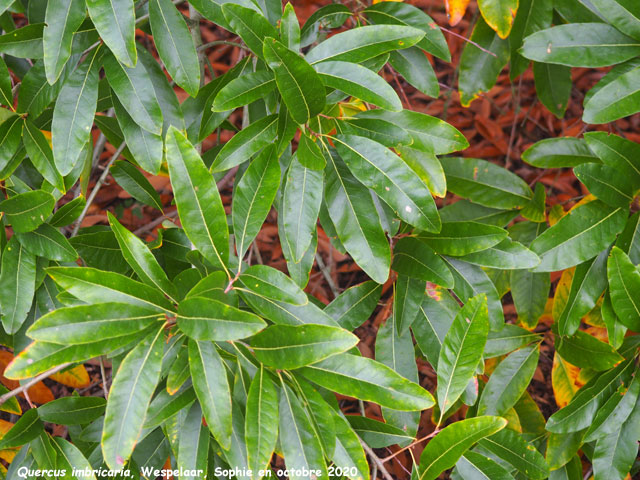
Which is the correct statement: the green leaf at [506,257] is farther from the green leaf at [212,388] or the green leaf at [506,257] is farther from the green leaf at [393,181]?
the green leaf at [212,388]

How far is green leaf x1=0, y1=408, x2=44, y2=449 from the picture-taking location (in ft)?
3.81

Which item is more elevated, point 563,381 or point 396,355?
point 396,355

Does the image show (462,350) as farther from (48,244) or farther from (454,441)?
(48,244)

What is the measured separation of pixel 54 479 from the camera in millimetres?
1176

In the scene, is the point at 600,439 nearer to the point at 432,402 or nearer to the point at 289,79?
the point at 432,402

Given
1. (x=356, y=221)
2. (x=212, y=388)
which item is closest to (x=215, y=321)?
(x=212, y=388)

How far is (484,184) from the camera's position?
1.51 meters

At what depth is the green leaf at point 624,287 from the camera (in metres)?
1.18

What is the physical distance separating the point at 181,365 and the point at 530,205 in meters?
1.03

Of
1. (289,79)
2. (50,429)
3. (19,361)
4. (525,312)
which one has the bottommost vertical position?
(50,429)

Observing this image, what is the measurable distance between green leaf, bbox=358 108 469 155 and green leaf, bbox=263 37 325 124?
0.66 feet

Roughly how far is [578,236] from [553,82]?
1.99ft

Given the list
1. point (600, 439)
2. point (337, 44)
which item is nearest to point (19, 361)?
point (337, 44)

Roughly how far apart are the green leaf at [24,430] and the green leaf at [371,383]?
25.5 inches
